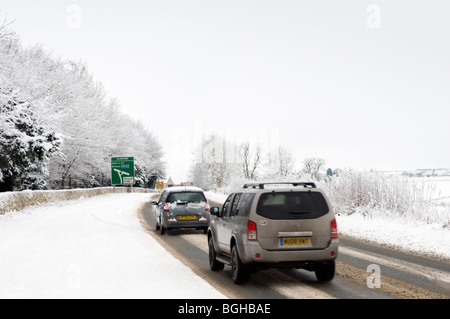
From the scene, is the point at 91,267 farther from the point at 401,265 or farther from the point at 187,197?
the point at 187,197

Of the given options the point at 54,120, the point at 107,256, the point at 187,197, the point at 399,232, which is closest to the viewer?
the point at 107,256

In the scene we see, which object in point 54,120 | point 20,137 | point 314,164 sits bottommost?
point 314,164

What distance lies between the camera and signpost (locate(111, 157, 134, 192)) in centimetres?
→ 5638

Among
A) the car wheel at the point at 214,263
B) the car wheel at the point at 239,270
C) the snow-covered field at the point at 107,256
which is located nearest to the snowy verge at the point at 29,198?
the snow-covered field at the point at 107,256

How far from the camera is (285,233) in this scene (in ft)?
25.3

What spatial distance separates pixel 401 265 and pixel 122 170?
4924 centimetres

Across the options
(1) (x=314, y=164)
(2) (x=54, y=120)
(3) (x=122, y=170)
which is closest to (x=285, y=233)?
(2) (x=54, y=120)

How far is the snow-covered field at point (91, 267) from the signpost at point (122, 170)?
130 ft

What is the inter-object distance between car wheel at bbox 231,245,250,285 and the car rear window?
848cm

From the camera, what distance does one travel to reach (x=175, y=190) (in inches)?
666

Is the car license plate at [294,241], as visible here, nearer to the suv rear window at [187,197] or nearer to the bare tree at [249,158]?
the suv rear window at [187,197]

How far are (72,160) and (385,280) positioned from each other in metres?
44.3
